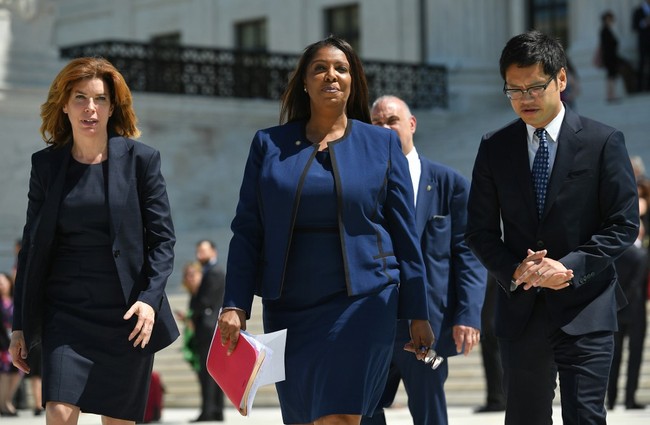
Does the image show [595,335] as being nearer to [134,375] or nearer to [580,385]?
[580,385]

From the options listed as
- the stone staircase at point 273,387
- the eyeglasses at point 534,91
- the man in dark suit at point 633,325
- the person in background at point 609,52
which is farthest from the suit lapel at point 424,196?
the person in background at point 609,52

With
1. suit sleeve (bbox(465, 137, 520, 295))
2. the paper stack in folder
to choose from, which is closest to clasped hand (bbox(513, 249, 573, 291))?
suit sleeve (bbox(465, 137, 520, 295))

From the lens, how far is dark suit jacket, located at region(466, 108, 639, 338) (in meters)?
6.08

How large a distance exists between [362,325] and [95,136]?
5.08 ft

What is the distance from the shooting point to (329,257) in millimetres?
5969

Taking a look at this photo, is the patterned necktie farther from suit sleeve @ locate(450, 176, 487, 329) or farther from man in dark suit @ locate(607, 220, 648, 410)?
man in dark suit @ locate(607, 220, 648, 410)

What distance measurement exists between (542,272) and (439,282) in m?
1.73

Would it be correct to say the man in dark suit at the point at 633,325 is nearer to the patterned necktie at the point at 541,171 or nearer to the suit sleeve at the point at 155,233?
the patterned necktie at the point at 541,171

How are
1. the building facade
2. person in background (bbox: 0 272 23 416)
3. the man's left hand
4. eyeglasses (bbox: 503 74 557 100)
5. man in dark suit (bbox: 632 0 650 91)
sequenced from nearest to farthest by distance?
eyeglasses (bbox: 503 74 557 100)
the man's left hand
person in background (bbox: 0 272 23 416)
the building facade
man in dark suit (bbox: 632 0 650 91)

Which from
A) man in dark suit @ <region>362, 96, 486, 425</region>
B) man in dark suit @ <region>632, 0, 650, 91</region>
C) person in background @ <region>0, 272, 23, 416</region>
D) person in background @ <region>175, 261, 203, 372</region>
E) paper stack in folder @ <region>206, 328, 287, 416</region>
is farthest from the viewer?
man in dark suit @ <region>632, 0, 650, 91</region>

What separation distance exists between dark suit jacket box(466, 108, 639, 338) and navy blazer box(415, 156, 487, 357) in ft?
4.27

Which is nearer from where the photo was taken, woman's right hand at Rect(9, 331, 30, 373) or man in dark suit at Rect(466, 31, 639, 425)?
man in dark suit at Rect(466, 31, 639, 425)

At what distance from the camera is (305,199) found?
19.6ft

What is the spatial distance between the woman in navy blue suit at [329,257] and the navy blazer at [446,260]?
1472 millimetres
